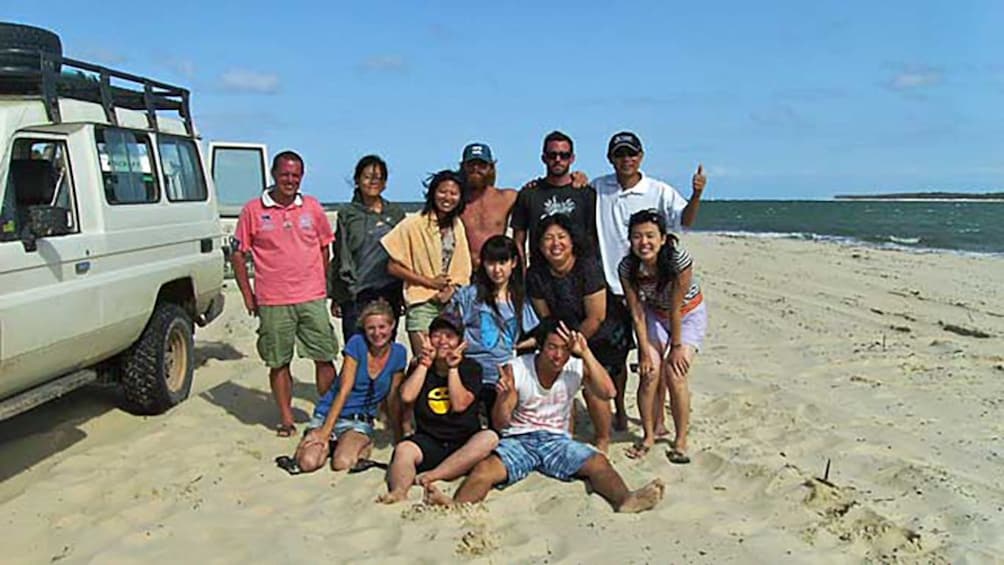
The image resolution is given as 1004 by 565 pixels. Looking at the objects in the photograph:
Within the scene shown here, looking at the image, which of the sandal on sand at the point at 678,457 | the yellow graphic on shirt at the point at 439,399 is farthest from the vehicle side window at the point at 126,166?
the sandal on sand at the point at 678,457

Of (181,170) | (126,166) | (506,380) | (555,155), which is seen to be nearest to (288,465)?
(506,380)

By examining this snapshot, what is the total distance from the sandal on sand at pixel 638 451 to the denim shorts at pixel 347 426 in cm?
154

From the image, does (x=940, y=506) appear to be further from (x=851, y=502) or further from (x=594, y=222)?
(x=594, y=222)

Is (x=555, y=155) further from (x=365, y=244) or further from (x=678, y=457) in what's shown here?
(x=678, y=457)

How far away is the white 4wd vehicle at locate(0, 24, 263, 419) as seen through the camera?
14.8 ft

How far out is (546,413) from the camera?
15.6 feet

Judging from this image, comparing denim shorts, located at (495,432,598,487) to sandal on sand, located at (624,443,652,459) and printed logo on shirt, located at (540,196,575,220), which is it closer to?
sandal on sand, located at (624,443,652,459)

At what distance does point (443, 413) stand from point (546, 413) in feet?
1.90

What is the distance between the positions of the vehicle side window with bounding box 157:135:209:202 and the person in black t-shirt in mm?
2673

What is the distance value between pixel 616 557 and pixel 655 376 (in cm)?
165

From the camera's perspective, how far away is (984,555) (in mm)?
3656

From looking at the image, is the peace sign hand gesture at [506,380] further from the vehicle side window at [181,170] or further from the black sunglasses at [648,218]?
the vehicle side window at [181,170]

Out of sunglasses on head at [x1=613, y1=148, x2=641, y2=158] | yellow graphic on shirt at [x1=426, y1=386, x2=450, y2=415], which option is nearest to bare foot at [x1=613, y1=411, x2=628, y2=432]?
yellow graphic on shirt at [x1=426, y1=386, x2=450, y2=415]

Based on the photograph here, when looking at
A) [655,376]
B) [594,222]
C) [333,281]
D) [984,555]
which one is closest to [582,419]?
[655,376]
